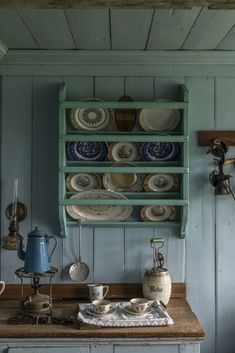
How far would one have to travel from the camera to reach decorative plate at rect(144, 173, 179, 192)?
2.06 m

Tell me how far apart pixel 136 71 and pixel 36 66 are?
0.50m

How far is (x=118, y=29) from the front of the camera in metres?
1.72

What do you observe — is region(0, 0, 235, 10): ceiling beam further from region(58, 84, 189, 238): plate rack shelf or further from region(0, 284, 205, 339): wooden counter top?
region(0, 284, 205, 339): wooden counter top

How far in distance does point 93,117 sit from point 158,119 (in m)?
0.32

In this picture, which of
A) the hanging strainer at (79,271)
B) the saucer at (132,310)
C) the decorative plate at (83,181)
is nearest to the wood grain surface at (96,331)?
the saucer at (132,310)

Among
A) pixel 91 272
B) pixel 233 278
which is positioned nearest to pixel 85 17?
pixel 91 272

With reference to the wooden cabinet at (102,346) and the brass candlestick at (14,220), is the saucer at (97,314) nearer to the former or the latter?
the wooden cabinet at (102,346)

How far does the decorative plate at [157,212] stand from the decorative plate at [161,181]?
0.30 feet

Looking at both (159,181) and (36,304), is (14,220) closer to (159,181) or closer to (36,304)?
(36,304)

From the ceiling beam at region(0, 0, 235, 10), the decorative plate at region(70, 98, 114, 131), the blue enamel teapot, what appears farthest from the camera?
the decorative plate at region(70, 98, 114, 131)

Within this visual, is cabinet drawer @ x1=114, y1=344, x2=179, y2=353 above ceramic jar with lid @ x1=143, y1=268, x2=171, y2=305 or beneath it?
beneath

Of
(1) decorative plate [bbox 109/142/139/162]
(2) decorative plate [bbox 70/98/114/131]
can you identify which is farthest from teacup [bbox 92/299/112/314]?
(2) decorative plate [bbox 70/98/114/131]

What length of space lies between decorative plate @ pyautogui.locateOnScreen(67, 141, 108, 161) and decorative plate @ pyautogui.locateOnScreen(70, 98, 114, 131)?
0.08 m

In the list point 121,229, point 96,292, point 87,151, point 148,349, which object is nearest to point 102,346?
point 148,349
